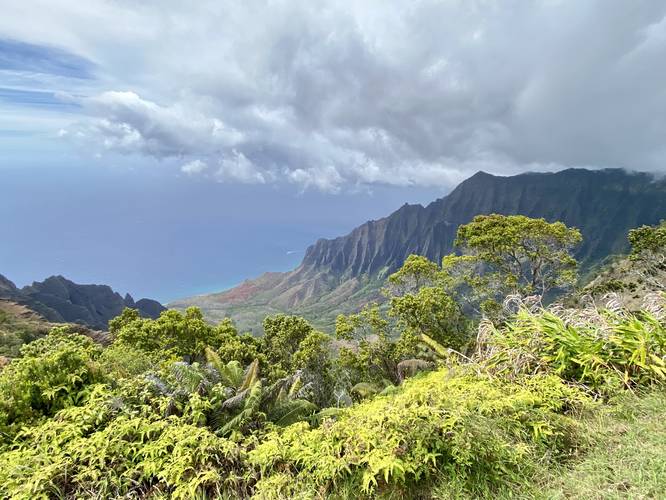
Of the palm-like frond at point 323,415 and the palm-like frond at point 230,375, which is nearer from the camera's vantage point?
the palm-like frond at point 323,415

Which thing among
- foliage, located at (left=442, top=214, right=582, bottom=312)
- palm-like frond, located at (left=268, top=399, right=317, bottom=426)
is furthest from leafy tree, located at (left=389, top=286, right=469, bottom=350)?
palm-like frond, located at (left=268, top=399, right=317, bottom=426)

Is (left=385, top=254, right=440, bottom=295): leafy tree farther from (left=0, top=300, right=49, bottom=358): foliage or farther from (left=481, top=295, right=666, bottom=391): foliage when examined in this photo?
(left=0, top=300, right=49, bottom=358): foliage

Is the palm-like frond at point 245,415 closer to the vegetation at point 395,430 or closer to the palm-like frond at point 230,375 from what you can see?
the vegetation at point 395,430

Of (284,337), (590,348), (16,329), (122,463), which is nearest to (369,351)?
(284,337)

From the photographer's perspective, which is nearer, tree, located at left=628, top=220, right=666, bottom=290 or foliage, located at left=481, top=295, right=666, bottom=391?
foliage, located at left=481, top=295, right=666, bottom=391

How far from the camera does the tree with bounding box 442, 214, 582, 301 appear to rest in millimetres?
20734

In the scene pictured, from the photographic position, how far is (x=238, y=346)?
20.6m

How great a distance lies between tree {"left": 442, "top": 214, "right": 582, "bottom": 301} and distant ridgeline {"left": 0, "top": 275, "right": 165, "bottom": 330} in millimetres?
78478

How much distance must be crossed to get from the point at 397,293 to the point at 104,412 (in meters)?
19.3

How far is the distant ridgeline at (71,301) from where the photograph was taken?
87.4 meters

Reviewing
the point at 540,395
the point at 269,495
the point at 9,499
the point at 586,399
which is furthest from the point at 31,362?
the point at 586,399

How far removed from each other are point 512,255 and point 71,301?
130538 mm

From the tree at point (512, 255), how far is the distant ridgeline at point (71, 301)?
78478 millimetres

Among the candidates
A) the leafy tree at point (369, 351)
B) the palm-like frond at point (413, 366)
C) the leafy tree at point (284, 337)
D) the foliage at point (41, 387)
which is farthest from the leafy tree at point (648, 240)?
the foliage at point (41, 387)
